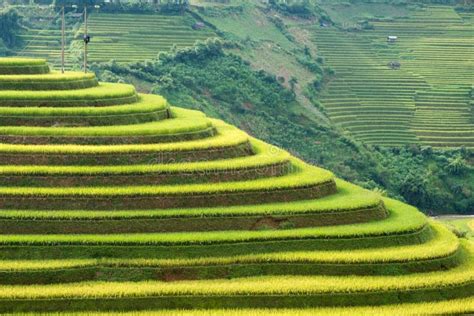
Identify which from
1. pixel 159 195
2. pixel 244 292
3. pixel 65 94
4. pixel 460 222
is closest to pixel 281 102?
pixel 460 222

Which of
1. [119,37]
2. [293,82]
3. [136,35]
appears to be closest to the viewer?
[119,37]

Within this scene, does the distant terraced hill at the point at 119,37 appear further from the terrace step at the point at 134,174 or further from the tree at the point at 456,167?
the terrace step at the point at 134,174

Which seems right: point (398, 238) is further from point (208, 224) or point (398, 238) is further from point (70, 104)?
point (70, 104)

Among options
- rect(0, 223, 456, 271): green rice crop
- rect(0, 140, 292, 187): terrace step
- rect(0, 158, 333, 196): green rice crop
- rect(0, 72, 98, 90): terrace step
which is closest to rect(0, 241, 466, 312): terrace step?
rect(0, 223, 456, 271): green rice crop

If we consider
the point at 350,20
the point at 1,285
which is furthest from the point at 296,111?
the point at 1,285

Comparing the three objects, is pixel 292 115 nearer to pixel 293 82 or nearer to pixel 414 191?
pixel 293 82
